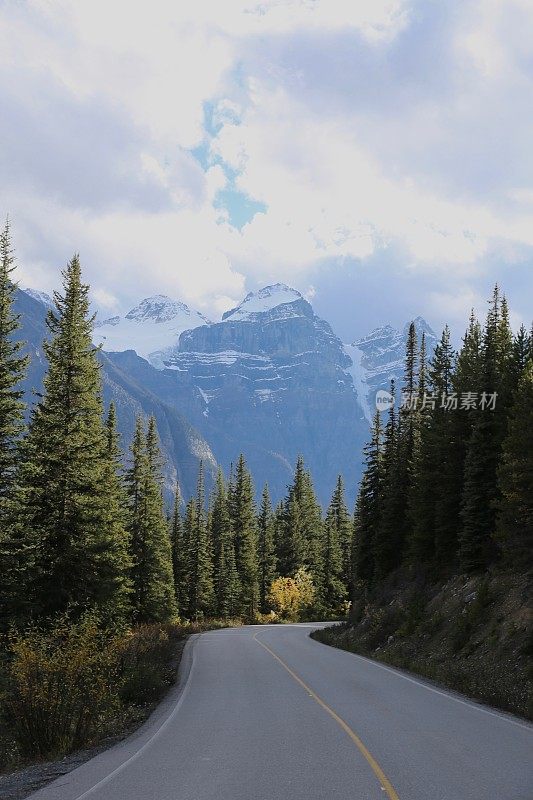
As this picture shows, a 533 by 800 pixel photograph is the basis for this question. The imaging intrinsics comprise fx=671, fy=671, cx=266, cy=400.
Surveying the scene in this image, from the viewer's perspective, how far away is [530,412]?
80.6ft

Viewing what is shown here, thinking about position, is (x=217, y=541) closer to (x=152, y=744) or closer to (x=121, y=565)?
(x=121, y=565)

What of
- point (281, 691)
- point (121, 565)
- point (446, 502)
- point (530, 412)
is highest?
point (530, 412)

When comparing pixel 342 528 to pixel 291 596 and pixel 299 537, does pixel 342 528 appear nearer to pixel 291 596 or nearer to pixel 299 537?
pixel 299 537

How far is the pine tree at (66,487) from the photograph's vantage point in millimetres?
24984

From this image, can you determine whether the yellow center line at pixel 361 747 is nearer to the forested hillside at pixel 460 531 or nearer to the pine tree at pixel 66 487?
the forested hillside at pixel 460 531

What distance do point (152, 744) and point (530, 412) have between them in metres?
18.6

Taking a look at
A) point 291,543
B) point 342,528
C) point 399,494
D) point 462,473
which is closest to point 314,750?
point 462,473

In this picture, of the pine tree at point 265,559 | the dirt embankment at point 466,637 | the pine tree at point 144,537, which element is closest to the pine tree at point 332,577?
the pine tree at point 265,559

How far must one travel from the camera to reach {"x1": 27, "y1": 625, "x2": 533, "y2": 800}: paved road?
8055 mm

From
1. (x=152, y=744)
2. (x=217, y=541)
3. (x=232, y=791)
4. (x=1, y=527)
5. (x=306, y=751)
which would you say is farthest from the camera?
(x=217, y=541)

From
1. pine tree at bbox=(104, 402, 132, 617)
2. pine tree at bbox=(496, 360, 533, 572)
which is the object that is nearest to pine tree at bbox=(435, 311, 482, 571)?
pine tree at bbox=(496, 360, 533, 572)

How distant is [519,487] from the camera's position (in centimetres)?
2458

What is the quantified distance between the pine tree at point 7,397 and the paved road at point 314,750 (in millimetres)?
9274

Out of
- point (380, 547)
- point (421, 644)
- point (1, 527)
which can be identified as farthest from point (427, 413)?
point (1, 527)
